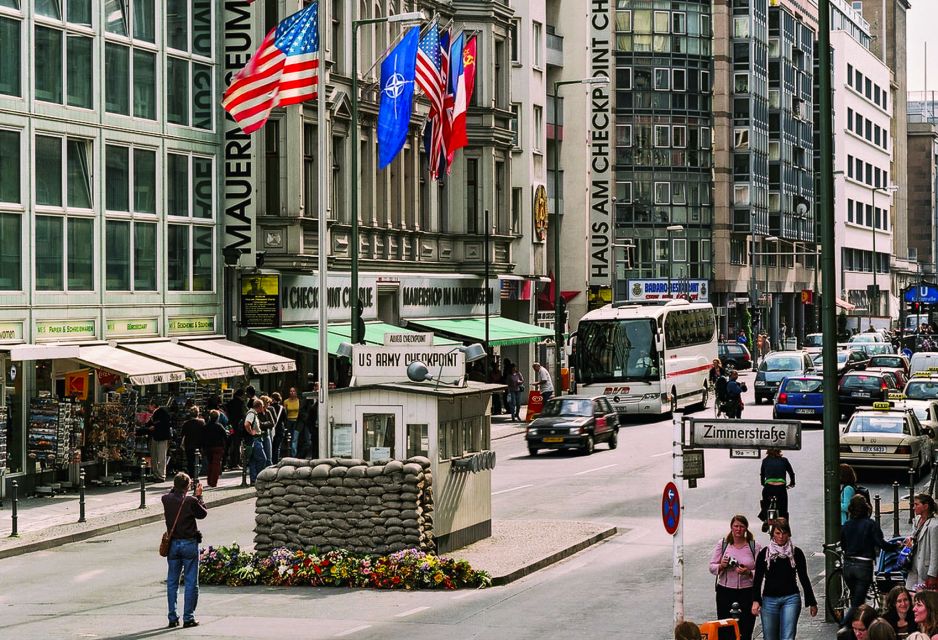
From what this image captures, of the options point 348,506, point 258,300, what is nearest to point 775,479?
point 348,506

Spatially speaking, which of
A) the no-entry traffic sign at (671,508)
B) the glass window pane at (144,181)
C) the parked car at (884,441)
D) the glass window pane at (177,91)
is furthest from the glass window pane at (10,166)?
the no-entry traffic sign at (671,508)

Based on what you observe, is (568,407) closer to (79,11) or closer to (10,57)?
(79,11)

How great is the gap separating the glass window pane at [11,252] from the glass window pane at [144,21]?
20.3 feet

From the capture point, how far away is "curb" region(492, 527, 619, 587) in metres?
21.8

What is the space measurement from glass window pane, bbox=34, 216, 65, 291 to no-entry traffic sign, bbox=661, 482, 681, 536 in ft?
63.4

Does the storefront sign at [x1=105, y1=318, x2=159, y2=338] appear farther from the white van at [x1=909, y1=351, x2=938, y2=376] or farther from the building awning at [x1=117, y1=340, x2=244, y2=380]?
the white van at [x1=909, y1=351, x2=938, y2=376]

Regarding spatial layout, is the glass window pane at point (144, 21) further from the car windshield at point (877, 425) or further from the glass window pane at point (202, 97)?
the car windshield at point (877, 425)

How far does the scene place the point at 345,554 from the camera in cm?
2214

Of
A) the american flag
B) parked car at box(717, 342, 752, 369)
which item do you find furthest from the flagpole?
parked car at box(717, 342, 752, 369)

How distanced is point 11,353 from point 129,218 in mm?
6329

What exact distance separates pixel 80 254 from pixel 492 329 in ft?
78.2

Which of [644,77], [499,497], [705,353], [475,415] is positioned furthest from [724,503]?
[644,77]

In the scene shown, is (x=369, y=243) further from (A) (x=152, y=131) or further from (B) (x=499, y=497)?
(B) (x=499, y=497)

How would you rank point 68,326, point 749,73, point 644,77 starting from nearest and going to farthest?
point 68,326, point 644,77, point 749,73
